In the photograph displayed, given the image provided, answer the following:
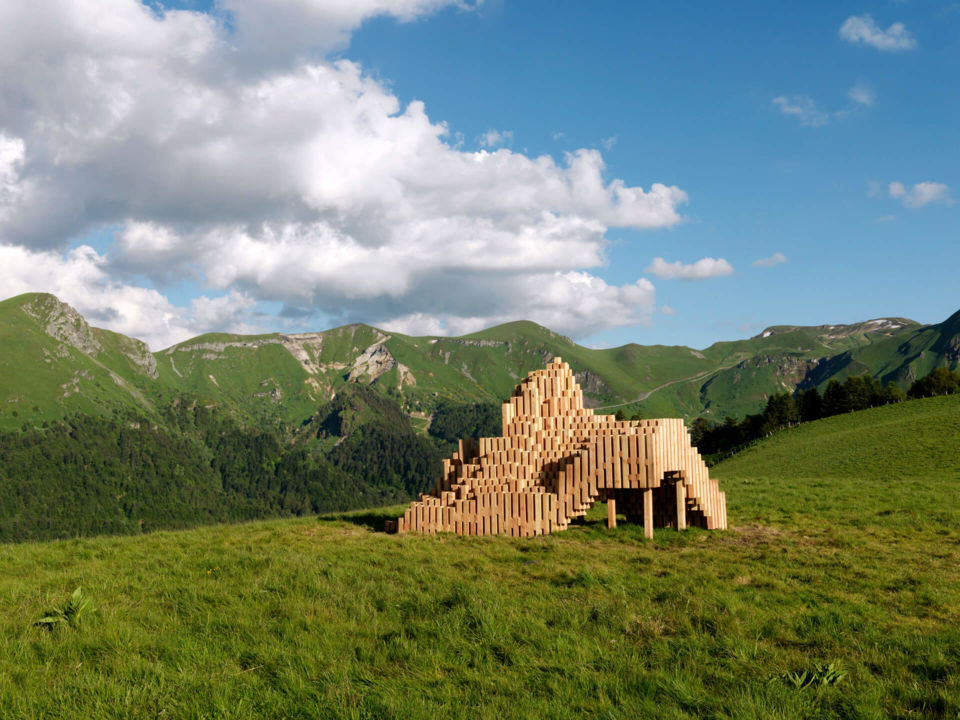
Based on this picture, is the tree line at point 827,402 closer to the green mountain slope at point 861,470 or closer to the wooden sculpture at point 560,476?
the green mountain slope at point 861,470

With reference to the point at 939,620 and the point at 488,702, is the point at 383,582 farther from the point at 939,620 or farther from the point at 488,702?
the point at 939,620

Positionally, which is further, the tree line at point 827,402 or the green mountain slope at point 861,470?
the tree line at point 827,402

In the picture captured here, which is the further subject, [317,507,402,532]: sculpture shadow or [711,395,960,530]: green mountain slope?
[711,395,960,530]: green mountain slope

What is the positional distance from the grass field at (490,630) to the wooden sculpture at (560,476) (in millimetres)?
2038

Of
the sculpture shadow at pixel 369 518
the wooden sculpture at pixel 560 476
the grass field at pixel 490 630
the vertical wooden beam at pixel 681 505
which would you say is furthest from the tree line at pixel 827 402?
the grass field at pixel 490 630

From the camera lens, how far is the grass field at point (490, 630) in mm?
6922

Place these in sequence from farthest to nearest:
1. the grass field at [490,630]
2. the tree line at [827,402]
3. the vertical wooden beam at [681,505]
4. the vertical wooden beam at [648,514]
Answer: the tree line at [827,402]
the vertical wooden beam at [681,505]
the vertical wooden beam at [648,514]
the grass field at [490,630]

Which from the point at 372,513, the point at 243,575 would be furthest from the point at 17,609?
the point at 372,513

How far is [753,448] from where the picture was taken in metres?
70.8

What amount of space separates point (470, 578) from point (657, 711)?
20.9 ft

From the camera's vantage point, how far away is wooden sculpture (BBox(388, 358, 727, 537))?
1888cm

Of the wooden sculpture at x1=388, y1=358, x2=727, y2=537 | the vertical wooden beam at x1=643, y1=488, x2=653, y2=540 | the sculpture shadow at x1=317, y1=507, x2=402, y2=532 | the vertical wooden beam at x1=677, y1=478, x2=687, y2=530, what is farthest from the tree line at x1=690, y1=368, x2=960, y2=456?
the vertical wooden beam at x1=643, y1=488, x2=653, y2=540

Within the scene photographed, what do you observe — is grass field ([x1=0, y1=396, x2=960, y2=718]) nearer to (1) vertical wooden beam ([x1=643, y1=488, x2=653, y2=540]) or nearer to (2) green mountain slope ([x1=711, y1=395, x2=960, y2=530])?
(1) vertical wooden beam ([x1=643, y1=488, x2=653, y2=540])

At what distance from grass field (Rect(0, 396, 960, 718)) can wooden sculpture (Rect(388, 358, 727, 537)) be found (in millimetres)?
2038
